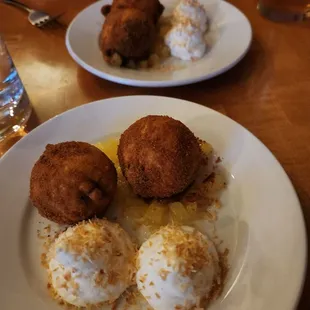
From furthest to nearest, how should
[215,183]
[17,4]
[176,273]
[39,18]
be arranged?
[17,4] < [39,18] < [215,183] < [176,273]

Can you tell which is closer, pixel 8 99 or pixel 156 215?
pixel 156 215

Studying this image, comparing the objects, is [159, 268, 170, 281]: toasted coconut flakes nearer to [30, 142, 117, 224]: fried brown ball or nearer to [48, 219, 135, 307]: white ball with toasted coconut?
[48, 219, 135, 307]: white ball with toasted coconut

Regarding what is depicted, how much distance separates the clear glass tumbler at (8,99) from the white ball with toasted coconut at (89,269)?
553 mm

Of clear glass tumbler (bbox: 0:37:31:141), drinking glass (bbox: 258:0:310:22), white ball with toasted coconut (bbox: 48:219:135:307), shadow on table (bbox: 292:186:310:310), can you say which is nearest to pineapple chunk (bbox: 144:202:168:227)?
white ball with toasted coconut (bbox: 48:219:135:307)

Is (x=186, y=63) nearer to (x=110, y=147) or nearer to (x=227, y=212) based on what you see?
(x=110, y=147)

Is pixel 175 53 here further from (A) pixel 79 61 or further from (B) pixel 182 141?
(B) pixel 182 141

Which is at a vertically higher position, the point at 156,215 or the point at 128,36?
the point at 128,36

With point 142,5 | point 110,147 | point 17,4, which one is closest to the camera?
point 110,147

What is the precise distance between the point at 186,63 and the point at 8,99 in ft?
1.88

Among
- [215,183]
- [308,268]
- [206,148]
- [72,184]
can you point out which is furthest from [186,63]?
[308,268]

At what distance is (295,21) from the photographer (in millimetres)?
1657

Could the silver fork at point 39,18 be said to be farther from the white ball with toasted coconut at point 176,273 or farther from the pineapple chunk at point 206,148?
the white ball with toasted coconut at point 176,273

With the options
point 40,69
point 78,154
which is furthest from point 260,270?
point 40,69

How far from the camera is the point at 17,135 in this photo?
4.28 feet
